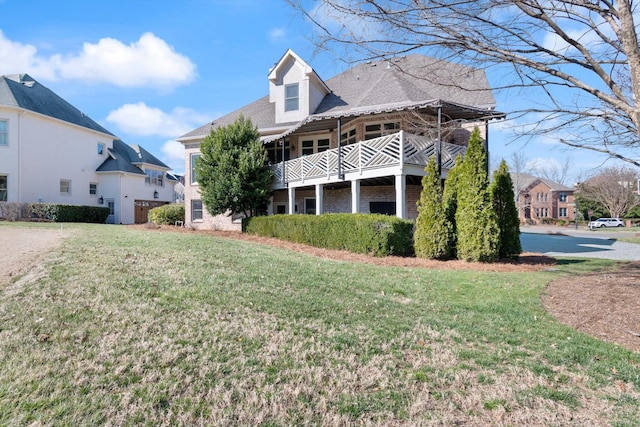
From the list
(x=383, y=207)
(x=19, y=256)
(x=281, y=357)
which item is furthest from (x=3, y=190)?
(x=281, y=357)

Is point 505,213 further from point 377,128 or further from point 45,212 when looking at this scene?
point 45,212

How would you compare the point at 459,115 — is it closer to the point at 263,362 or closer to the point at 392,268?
the point at 392,268

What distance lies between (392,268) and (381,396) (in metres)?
5.86

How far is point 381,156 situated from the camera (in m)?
12.9

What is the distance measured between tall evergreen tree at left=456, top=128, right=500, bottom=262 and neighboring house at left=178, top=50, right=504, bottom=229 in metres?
1.19

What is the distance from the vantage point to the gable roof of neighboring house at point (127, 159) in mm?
28812

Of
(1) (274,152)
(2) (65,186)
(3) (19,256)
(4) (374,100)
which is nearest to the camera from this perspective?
(3) (19,256)

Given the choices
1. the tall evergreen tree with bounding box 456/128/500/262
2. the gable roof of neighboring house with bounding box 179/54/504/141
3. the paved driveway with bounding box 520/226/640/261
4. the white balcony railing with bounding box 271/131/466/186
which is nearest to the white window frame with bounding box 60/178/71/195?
the gable roof of neighboring house with bounding box 179/54/504/141

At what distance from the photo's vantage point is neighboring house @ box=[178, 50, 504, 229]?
499 inches

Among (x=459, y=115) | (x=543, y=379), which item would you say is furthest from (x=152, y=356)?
(x=459, y=115)

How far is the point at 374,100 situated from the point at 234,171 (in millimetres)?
7289

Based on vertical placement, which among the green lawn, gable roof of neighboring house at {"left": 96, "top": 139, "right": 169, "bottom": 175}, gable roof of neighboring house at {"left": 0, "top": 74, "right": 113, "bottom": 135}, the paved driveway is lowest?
the paved driveway

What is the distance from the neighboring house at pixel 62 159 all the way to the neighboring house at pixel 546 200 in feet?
200

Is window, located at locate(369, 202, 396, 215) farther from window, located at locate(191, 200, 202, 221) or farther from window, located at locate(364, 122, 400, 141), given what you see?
window, located at locate(191, 200, 202, 221)
